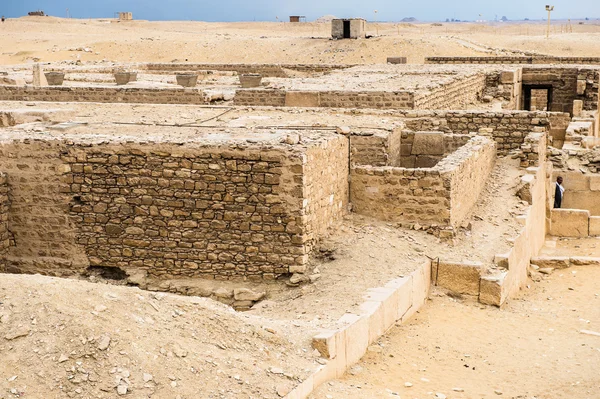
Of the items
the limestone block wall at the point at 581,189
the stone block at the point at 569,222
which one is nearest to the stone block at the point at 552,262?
the stone block at the point at 569,222

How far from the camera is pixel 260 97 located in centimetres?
1736

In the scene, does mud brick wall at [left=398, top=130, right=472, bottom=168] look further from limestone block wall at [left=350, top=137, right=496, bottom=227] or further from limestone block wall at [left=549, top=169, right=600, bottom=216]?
limestone block wall at [left=549, top=169, right=600, bottom=216]

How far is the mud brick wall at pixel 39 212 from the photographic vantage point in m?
9.61

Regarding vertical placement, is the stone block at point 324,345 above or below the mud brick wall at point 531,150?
below

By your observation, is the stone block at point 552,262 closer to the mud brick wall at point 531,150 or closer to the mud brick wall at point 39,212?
the mud brick wall at point 531,150

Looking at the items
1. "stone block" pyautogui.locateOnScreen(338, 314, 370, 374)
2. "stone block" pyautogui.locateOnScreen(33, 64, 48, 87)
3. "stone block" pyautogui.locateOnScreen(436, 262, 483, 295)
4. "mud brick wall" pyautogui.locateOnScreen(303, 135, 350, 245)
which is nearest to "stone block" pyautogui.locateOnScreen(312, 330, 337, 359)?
"stone block" pyautogui.locateOnScreen(338, 314, 370, 374)

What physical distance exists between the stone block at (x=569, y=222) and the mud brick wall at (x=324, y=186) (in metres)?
5.69

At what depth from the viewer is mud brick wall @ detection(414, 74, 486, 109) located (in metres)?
16.8

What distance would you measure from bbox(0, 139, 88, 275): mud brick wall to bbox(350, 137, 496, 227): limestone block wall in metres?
3.46

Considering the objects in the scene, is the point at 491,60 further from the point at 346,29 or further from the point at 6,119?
the point at 6,119

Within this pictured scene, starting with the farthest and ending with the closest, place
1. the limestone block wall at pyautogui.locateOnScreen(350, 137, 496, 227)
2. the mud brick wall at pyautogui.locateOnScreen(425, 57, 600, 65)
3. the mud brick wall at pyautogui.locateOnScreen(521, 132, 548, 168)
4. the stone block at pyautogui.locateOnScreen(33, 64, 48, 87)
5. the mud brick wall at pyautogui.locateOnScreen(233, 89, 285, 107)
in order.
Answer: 1. the mud brick wall at pyautogui.locateOnScreen(425, 57, 600, 65)
2. the stone block at pyautogui.locateOnScreen(33, 64, 48, 87)
3. the mud brick wall at pyautogui.locateOnScreen(233, 89, 285, 107)
4. the mud brick wall at pyautogui.locateOnScreen(521, 132, 548, 168)
5. the limestone block wall at pyautogui.locateOnScreen(350, 137, 496, 227)

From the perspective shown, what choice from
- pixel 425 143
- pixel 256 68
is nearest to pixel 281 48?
pixel 256 68

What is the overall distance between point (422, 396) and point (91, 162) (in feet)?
15.2

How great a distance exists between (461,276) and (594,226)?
236 inches
